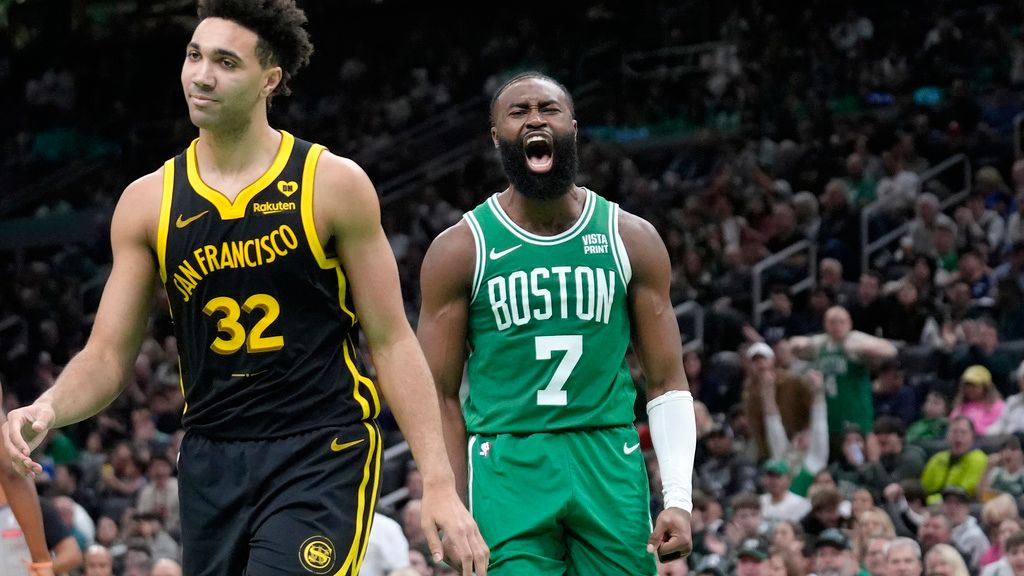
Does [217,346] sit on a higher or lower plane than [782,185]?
lower

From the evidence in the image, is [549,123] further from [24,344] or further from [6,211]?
[6,211]

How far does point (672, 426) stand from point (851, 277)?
1060 cm

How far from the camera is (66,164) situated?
1040 inches

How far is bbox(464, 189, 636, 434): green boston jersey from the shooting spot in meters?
6.31

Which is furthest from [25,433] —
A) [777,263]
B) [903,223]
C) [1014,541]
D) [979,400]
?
[903,223]

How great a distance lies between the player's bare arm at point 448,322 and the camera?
6438 mm

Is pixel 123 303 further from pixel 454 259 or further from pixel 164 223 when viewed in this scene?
pixel 454 259

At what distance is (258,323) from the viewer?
202 inches

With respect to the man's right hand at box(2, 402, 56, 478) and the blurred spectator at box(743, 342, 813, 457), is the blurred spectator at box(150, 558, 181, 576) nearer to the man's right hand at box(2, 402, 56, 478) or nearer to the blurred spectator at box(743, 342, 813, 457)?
the blurred spectator at box(743, 342, 813, 457)

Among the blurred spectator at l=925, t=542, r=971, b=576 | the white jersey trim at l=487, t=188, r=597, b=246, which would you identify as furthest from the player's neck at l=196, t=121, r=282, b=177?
the blurred spectator at l=925, t=542, r=971, b=576

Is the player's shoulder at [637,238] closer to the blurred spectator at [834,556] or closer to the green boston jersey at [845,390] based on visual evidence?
the blurred spectator at [834,556]

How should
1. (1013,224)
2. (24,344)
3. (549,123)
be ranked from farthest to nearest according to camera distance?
(24,344) < (1013,224) < (549,123)

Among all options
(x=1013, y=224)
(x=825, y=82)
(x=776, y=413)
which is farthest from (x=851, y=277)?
(x=825, y=82)

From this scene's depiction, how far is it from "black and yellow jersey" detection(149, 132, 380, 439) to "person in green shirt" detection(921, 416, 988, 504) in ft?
25.7
